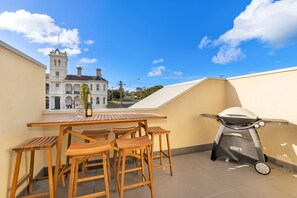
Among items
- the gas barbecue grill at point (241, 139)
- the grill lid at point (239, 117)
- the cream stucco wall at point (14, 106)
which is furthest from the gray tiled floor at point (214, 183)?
the grill lid at point (239, 117)

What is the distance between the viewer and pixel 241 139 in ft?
7.47

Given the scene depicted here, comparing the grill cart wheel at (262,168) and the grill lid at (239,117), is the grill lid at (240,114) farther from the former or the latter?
the grill cart wheel at (262,168)

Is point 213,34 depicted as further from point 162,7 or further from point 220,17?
point 162,7

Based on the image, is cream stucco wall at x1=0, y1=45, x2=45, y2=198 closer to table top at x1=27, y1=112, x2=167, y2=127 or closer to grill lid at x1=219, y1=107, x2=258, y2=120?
table top at x1=27, y1=112, x2=167, y2=127

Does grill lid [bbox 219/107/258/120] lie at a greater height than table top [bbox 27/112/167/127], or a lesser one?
lesser

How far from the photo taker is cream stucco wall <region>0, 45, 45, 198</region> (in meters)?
1.24

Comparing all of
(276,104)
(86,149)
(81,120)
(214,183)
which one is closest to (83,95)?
(81,120)

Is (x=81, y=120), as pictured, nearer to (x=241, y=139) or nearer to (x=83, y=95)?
(x=83, y=95)

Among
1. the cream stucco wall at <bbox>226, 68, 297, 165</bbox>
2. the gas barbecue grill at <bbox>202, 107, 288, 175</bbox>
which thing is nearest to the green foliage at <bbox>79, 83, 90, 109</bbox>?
the gas barbecue grill at <bbox>202, 107, 288, 175</bbox>

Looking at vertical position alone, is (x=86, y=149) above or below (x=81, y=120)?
below

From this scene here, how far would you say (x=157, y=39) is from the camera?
9664 mm

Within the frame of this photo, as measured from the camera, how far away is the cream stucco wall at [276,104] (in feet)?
6.78

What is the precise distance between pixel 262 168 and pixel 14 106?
3738mm

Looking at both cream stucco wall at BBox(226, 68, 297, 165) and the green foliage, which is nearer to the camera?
the green foliage
